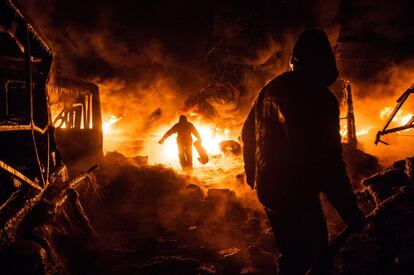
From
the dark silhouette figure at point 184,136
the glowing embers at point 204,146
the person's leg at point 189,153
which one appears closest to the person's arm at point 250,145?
the dark silhouette figure at point 184,136

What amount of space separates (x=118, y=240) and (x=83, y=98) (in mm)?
5442

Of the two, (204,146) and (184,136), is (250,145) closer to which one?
(184,136)

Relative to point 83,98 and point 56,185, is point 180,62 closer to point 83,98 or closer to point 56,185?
point 83,98

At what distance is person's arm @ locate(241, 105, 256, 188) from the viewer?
340cm

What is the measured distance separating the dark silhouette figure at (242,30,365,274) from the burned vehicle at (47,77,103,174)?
23.6ft

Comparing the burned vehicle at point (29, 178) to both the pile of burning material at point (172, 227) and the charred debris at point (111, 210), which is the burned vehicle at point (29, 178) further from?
the pile of burning material at point (172, 227)

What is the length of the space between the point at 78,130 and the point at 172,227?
421cm

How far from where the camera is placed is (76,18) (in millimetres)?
18516

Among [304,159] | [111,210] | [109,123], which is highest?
[109,123]

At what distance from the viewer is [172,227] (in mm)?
6746

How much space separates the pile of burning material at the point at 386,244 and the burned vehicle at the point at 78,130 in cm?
727

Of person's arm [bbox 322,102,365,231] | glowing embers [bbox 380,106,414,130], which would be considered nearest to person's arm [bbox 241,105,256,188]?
person's arm [bbox 322,102,365,231]

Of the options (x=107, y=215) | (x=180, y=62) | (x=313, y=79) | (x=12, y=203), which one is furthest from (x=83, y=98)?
(x=180, y=62)

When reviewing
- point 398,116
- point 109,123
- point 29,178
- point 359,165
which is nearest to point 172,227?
point 29,178
